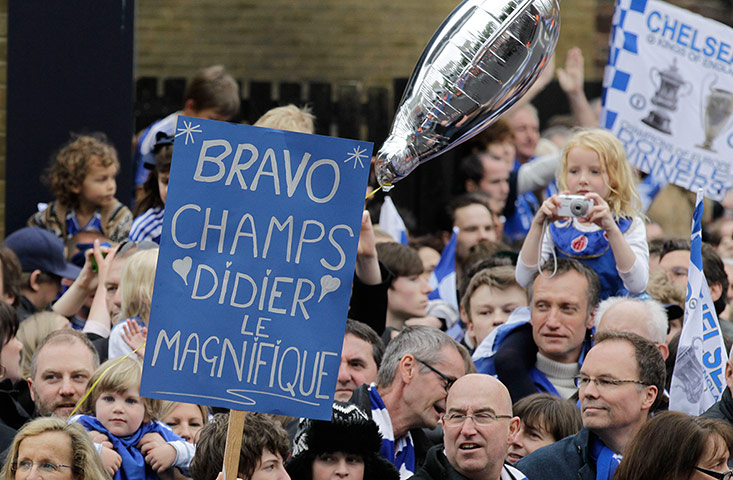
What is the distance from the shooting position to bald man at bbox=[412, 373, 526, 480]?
4750 mm

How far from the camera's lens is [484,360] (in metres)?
6.27

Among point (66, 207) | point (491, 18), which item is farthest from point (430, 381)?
point (66, 207)

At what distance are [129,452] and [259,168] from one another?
1512 mm

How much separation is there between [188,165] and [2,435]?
167cm

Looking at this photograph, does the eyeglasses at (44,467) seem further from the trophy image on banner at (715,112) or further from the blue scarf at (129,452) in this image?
the trophy image on banner at (715,112)

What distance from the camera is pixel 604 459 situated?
5.02m

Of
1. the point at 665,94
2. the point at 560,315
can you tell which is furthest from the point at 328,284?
the point at 665,94

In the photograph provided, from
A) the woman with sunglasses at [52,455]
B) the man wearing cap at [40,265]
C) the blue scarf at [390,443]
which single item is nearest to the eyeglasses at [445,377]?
the blue scarf at [390,443]

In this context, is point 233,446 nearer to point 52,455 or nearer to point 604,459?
point 52,455

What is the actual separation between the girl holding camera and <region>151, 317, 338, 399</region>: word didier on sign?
2.19 metres

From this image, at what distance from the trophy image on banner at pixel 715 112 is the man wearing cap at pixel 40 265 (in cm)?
396

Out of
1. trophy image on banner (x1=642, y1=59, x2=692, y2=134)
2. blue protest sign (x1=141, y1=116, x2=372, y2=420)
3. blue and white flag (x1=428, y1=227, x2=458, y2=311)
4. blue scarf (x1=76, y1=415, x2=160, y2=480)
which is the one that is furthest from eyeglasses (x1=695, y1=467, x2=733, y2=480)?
trophy image on banner (x1=642, y1=59, x2=692, y2=134)

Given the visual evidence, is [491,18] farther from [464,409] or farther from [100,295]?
[100,295]

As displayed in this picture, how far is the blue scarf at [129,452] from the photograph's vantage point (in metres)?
5.07
